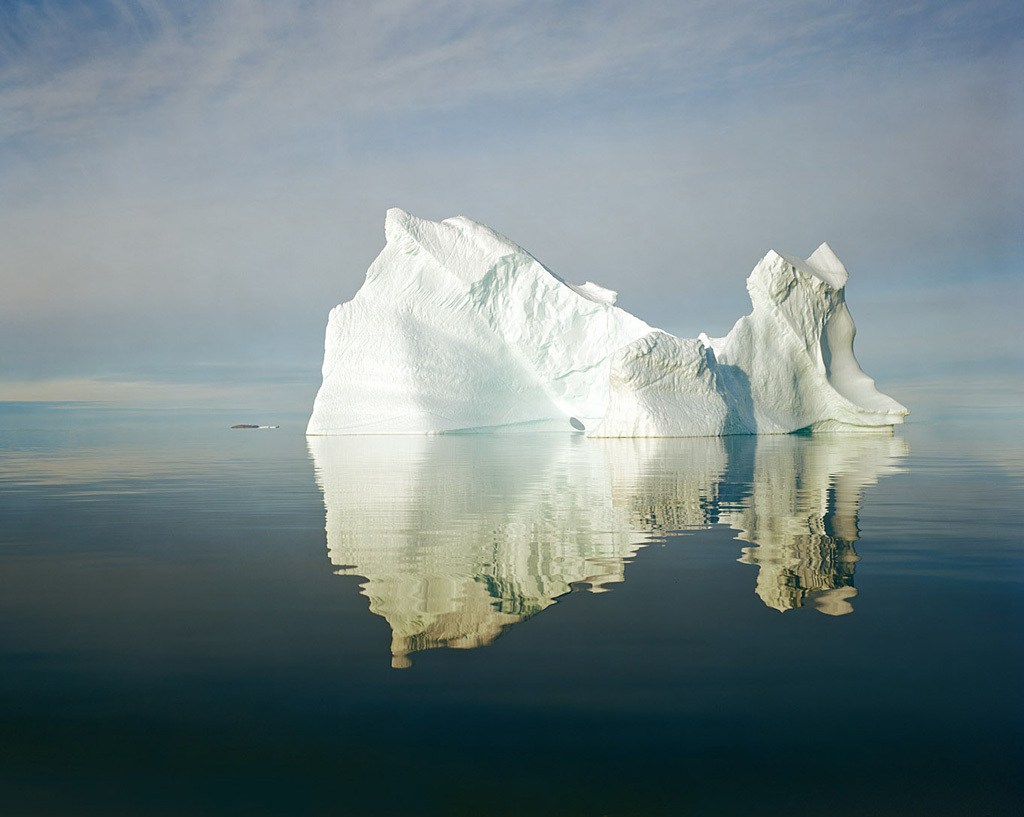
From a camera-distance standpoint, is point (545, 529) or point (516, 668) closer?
point (516, 668)

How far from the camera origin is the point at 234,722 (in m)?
2.09

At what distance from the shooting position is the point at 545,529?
5.33m

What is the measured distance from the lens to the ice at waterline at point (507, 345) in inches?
959

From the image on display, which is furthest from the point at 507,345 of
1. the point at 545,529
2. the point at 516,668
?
the point at 516,668

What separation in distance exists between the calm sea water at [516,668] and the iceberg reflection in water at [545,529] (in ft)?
0.11

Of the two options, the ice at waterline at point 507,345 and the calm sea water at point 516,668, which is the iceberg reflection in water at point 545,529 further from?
the ice at waterline at point 507,345

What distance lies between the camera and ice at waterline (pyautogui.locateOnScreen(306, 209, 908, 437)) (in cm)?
2436

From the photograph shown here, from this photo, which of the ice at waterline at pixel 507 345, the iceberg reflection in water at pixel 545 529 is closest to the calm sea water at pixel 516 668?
the iceberg reflection in water at pixel 545 529

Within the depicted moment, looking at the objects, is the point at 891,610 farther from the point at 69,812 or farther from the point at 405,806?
the point at 69,812

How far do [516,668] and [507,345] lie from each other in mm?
26807

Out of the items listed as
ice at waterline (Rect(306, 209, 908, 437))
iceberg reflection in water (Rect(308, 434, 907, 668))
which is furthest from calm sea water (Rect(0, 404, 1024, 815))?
ice at waterline (Rect(306, 209, 908, 437))

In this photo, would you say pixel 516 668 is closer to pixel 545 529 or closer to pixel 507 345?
pixel 545 529

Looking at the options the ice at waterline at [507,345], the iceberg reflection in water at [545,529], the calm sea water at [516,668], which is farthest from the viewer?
the ice at waterline at [507,345]

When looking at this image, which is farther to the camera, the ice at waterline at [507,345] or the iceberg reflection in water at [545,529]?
the ice at waterline at [507,345]
